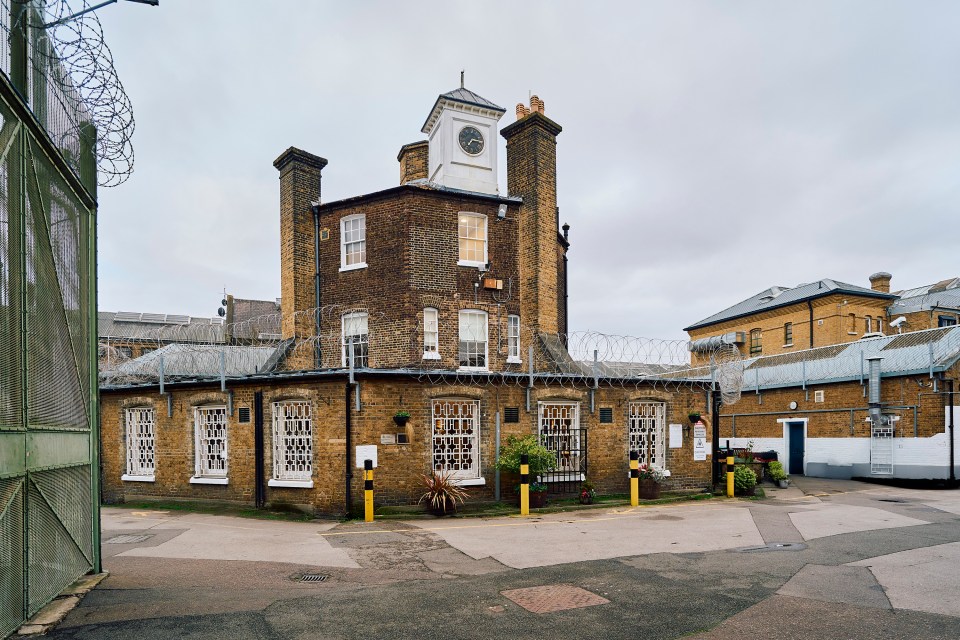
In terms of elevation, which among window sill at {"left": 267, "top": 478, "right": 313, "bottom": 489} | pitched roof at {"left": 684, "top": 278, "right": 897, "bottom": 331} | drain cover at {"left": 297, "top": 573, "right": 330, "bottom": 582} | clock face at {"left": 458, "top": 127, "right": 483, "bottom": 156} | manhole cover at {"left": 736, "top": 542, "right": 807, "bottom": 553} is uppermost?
clock face at {"left": 458, "top": 127, "right": 483, "bottom": 156}

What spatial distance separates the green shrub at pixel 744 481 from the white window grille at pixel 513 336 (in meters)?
7.73

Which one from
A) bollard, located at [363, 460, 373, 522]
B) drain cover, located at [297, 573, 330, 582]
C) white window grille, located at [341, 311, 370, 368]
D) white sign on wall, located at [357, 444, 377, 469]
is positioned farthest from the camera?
white window grille, located at [341, 311, 370, 368]

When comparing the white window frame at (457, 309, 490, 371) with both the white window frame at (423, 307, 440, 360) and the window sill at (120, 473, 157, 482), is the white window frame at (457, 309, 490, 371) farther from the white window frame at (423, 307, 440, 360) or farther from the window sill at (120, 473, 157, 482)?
the window sill at (120, 473, 157, 482)

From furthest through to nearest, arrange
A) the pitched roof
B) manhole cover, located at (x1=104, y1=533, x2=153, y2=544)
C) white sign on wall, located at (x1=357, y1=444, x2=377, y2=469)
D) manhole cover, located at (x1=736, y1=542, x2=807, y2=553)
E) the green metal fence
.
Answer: the pitched roof < white sign on wall, located at (x1=357, y1=444, x2=377, y2=469) < manhole cover, located at (x1=104, y1=533, x2=153, y2=544) < manhole cover, located at (x1=736, y1=542, x2=807, y2=553) < the green metal fence

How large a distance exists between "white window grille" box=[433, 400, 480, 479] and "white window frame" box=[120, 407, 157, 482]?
8308mm

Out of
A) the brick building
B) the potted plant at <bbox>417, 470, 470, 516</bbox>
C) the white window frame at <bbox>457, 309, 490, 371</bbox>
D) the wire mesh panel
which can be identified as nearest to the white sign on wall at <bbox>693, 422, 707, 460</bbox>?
the brick building

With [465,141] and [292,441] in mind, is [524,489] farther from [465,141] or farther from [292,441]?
[465,141]

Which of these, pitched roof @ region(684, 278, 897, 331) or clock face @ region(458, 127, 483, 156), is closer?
clock face @ region(458, 127, 483, 156)

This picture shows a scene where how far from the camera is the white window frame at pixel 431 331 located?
2019cm

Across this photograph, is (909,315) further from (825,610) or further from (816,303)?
(825,610)

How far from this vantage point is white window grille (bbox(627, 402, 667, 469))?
58.1 feet

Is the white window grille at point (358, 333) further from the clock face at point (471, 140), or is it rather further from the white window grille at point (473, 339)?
the clock face at point (471, 140)

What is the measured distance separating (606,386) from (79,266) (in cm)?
1284

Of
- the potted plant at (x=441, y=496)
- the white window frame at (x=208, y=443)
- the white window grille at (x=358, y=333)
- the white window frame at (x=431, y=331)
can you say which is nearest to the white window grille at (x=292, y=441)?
the white window frame at (x=208, y=443)
